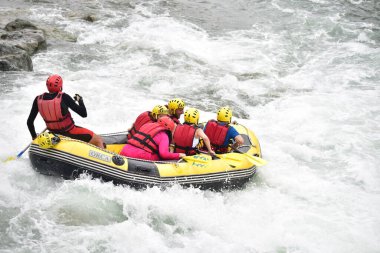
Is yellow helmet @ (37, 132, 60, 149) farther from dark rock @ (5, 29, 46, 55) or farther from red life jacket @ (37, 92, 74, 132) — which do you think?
dark rock @ (5, 29, 46, 55)

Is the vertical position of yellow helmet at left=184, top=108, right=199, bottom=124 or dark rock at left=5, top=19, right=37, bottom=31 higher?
dark rock at left=5, top=19, right=37, bottom=31

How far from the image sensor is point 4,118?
8711 millimetres

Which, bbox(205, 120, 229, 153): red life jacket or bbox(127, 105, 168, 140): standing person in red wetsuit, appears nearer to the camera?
bbox(127, 105, 168, 140): standing person in red wetsuit

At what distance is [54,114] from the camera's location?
20.2 ft

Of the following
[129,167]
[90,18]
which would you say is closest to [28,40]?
[90,18]

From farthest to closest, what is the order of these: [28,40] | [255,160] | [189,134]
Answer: [28,40] → [255,160] → [189,134]

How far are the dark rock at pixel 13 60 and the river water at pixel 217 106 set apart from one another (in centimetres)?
26

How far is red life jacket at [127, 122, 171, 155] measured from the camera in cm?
643

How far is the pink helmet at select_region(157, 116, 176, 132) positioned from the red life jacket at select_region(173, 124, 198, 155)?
109 mm

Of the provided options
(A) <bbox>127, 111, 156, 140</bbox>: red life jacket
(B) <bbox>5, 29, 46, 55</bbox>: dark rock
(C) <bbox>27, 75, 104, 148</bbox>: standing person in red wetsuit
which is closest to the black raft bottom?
(C) <bbox>27, 75, 104, 148</bbox>: standing person in red wetsuit

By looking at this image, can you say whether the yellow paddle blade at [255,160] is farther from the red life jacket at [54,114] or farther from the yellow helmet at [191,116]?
the red life jacket at [54,114]

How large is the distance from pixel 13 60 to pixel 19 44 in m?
1.32

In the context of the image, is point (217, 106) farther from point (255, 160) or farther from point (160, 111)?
point (160, 111)

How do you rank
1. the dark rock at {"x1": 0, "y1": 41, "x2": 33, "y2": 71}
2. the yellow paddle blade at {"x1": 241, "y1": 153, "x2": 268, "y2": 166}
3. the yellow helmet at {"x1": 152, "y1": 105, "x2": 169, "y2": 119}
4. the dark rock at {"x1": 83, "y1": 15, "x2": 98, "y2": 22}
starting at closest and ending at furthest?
the yellow helmet at {"x1": 152, "y1": 105, "x2": 169, "y2": 119} < the yellow paddle blade at {"x1": 241, "y1": 153, "x2": 268, "y2": 166} < the dark rock at {"x1": 0, "y1": 41, "x2": 33, "y2": 71} < the dark rock at {"x1": 83, "y1": 15, "x2": 98, "y2": 22}
